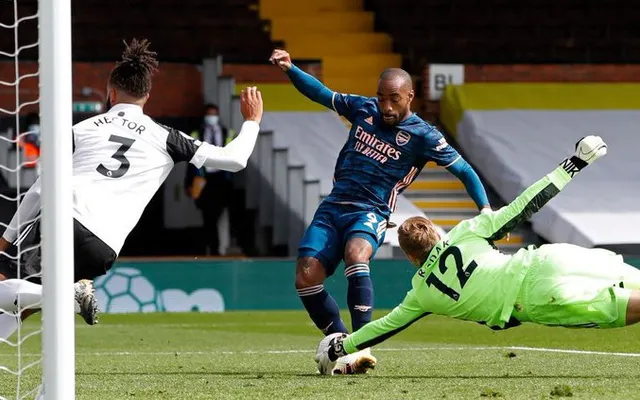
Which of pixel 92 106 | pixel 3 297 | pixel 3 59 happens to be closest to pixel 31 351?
pixel 3 297

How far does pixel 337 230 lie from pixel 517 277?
2.01 m

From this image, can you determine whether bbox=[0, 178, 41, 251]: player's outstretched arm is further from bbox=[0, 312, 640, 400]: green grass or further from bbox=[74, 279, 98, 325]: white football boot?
bbox=[0, 312, 640, 400]: green grass

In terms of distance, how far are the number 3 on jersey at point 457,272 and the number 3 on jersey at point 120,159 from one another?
5.56ft

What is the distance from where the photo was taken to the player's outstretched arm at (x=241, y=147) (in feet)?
23.5

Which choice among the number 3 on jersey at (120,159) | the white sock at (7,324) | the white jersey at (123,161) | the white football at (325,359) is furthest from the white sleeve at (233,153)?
the white sock at (7,324)

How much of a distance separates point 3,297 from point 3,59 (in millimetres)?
14420

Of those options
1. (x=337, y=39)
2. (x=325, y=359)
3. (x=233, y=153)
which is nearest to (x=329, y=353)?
(x=325, y=359)

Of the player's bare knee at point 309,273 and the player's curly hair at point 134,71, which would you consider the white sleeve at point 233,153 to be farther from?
the player's bare knee at point 309,273

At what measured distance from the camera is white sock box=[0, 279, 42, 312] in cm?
693

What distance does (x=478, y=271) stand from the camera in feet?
22.6

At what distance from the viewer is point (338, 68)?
22.7 metres

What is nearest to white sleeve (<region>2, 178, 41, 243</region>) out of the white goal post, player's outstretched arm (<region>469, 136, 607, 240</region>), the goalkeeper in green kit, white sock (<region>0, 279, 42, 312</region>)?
white sock (<region>0, 279, 42, 312</region>)

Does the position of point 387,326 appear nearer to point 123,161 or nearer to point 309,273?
point 309,273

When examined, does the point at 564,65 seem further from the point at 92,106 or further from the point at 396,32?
the point at 92,106
